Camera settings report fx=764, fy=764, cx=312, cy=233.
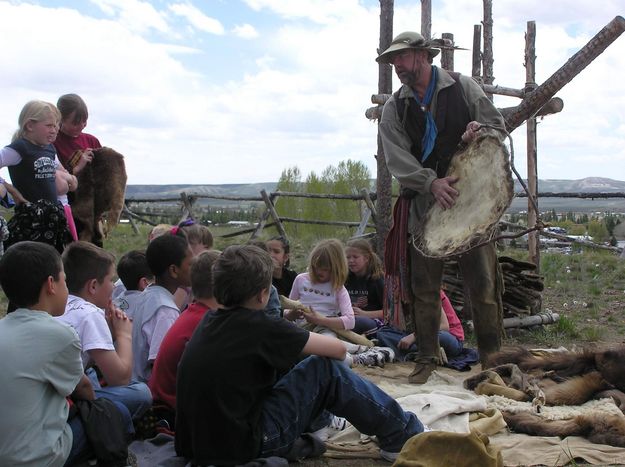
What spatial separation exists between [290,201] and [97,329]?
31.6 metres

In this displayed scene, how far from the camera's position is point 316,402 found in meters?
3.28

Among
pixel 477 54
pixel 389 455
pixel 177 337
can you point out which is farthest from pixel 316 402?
pixel 477 54

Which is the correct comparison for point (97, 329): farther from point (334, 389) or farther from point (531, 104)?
point (531, 104)

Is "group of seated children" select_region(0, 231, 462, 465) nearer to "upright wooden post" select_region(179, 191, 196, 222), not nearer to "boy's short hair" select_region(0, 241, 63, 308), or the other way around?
"boy's short hair" select_region(0, 241, 63, 308)

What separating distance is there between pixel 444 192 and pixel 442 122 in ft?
1.66

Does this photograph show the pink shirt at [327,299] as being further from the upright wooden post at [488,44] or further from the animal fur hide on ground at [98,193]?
the upright wooden post at [488,44]

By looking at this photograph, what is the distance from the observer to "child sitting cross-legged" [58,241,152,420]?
128 inches

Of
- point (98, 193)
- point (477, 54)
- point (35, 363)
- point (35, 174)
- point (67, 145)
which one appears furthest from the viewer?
point (477, 54)

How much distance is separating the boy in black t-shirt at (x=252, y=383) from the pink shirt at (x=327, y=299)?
7.90 ft

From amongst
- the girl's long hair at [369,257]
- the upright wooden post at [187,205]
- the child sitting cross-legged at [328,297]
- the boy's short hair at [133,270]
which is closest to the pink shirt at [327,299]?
the child sitting cross-legged at [328,297]

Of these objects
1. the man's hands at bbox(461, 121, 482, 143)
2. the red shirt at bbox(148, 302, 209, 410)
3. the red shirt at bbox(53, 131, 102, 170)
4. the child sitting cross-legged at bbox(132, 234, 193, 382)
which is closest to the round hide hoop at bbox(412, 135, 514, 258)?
the man's hands at bbox(461, 121, 482, 143)

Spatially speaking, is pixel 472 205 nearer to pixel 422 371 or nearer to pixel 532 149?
pixel 422 371

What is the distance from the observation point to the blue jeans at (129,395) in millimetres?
3324

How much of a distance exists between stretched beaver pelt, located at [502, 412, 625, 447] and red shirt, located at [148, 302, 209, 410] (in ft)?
5.63
